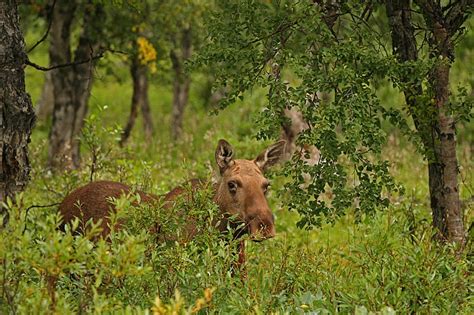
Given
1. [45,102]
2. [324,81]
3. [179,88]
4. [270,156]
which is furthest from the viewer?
[45,102]

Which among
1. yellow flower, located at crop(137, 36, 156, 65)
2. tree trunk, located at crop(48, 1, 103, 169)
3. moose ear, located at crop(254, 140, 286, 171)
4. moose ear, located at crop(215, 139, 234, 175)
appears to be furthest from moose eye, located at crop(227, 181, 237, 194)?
yellow flower, located at crop(137, 36, 156, 65)

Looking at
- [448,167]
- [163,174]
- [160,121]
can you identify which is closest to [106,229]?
[448,167]

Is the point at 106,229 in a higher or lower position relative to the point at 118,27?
lower

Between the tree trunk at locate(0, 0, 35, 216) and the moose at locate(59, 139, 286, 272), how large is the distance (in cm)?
66

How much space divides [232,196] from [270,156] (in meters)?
1.01

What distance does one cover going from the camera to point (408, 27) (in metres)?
9.75

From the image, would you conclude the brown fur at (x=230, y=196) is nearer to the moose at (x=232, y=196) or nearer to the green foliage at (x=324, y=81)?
the moose at (x=232, y=196)

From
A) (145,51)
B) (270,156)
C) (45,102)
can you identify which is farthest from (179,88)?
(270,156)

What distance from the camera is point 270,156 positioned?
10188 mm

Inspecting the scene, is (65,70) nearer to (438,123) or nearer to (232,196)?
(232,196)

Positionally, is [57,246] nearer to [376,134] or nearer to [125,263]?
[125,263]

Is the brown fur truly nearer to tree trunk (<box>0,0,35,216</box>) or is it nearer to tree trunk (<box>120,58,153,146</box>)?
tree trunk (<box>0,0,35,216</box>)

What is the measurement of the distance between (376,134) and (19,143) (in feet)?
11.0

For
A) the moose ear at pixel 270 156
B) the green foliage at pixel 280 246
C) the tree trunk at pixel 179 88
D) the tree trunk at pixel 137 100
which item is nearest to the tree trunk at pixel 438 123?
the green foliage at pixel 280 246
